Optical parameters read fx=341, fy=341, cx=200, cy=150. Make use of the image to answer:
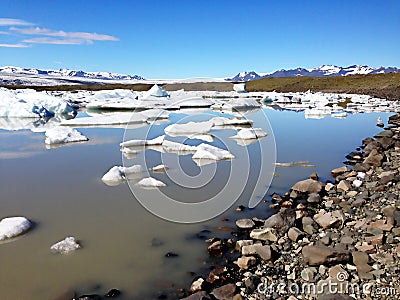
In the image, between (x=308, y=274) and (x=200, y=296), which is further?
(x=308, y=274)

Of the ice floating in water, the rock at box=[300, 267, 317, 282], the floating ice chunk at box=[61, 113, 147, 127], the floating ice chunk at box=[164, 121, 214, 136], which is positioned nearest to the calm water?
the rock at box=[300, 267, 317, 282]

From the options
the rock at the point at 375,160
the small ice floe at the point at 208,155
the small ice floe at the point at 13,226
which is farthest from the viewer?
the small ice floe at the point at 208,155

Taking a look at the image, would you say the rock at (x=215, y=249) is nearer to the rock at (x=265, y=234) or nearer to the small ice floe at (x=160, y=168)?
the rock at (x=265, y=234)

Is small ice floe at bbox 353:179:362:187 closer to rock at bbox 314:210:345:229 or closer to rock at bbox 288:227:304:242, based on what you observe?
rock at bbox 314:210:345:229

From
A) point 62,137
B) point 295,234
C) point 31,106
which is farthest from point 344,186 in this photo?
point 31,106

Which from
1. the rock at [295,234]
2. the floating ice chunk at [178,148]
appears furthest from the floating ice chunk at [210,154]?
the rock at [295,234]

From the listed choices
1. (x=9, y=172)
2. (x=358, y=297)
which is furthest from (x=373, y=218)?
(x=9, y=172)

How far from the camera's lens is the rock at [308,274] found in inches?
84.4

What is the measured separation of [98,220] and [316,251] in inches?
74.3

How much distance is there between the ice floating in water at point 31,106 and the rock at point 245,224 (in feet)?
38.0

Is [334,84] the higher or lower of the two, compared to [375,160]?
higher

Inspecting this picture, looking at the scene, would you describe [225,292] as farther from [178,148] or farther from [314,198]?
[178,148]

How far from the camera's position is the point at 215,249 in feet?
8.45

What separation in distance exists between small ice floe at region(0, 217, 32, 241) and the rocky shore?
157cm
